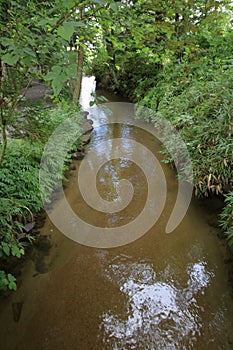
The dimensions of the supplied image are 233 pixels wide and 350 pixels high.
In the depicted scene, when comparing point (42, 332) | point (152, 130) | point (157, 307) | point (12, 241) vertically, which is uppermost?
point (152, 130)

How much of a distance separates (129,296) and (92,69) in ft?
11.1

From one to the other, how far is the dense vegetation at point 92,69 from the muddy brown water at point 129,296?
0.43m

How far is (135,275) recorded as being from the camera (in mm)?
2855

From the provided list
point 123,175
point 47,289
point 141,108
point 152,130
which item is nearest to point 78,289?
point 47,289

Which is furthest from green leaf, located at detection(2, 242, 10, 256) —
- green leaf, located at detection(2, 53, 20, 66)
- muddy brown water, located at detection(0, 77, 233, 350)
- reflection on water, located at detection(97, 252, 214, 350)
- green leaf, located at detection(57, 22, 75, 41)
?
green leaf, located at detection(57, 22, 75, 41)

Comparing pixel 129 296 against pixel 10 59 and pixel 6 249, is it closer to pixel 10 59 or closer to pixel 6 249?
pixel 6 249

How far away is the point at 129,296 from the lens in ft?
8.59

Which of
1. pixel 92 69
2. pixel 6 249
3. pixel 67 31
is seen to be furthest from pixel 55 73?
pixel 92 69

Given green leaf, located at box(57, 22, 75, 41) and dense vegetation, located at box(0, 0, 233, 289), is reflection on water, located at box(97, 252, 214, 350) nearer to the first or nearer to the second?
dense vegetation, located at box(0, 0, 233, 289)

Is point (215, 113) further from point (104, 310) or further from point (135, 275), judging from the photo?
point (104, 310)

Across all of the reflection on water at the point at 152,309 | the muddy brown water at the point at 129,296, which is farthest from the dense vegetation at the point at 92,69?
the reflection on water at the point at 152,309

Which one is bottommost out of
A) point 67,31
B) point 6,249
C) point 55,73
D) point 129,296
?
point 129,296

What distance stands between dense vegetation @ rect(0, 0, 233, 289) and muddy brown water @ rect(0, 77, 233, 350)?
0.43 metres

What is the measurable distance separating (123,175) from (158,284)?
8.48 ft
